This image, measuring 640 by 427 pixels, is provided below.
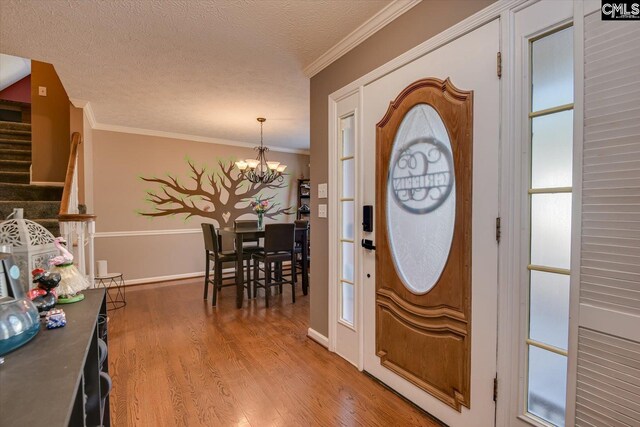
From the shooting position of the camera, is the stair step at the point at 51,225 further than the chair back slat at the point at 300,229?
No

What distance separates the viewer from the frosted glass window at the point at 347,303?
8.08 ft

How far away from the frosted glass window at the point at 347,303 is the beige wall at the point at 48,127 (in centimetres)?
367

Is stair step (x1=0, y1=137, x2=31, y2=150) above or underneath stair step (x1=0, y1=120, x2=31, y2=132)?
underneath

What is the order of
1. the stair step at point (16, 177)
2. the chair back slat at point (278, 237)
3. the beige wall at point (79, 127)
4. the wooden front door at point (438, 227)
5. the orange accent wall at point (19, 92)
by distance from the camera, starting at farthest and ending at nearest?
the orange accent wall at point (19, 92), the chair back slat at point (278, 237), the beige wall at point (79, 127), the stair step at point (16, 177), the wooden front door at point (438, 227)

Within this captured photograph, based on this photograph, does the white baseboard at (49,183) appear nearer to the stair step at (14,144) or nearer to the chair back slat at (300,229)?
the stair step at (14,144)

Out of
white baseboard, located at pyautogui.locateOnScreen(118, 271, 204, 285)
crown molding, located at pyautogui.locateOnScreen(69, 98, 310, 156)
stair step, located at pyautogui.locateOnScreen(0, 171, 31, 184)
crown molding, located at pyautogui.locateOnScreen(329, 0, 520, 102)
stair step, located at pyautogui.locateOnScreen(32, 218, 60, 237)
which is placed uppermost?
crown molding, located at pyautogui.locateOnScreen(69, 98, 310, 156)

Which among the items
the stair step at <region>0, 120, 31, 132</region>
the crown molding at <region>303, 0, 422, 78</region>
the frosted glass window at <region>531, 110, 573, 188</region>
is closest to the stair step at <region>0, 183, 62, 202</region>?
the stair step at <region>0, 120, 31, 132</region>

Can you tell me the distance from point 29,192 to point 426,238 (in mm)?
4078

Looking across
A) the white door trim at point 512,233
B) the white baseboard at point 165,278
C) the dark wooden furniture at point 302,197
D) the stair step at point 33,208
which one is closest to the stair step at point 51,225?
the stair step at point 33,208

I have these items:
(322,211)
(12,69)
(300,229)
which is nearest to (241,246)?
(300,229)

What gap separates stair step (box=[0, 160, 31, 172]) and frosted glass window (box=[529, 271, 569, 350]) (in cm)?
511

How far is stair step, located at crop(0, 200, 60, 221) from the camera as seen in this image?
2.91m

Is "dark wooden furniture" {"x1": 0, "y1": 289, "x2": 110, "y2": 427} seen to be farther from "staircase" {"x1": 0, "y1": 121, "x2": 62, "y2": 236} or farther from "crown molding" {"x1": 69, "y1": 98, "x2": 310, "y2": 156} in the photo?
"crown molding" {"x1": 69, "y1": 98, "x2": 310, "y2": 156}

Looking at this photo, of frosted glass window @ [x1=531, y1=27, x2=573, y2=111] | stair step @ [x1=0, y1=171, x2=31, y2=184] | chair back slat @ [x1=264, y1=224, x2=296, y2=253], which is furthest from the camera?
chair back slat @ [x1=264, y1=224, x2=296, y2=253]
